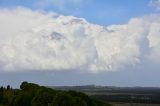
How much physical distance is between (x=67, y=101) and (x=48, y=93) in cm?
1132

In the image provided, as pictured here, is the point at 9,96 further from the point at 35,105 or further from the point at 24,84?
the point at 35,105

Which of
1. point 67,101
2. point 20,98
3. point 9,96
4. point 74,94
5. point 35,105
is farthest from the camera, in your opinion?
point 9,96

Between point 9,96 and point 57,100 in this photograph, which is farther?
point 9,96

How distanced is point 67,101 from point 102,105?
16.1 meters

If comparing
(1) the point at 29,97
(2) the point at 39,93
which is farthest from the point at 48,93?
(1) the point at 29,97

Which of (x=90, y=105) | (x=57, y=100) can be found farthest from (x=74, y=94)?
(x=57, y=100)

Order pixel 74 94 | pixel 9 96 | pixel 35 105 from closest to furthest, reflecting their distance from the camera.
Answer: pixel 35 105 → pixel 74 94 → pixel 9 96

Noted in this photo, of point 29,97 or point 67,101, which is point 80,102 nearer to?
point 67,101

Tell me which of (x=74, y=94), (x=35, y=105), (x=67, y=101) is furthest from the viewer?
(x=74, y=94)

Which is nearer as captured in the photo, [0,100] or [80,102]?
[80,102]

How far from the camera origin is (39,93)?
94875 mm

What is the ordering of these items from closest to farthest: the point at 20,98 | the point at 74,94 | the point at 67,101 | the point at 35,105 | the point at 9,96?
the point at 67,101, the point at 35,105, the point at 74,94, the point at 20,98, the point at 9,96

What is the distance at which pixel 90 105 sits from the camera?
307ft

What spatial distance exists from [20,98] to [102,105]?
22.5 meters
